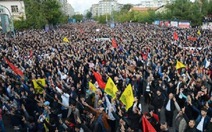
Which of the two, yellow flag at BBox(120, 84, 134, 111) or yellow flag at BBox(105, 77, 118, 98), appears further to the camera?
yellow flag at BBox(105, 77, 118, 98)

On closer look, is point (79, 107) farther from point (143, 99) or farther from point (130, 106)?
point (143, 99)

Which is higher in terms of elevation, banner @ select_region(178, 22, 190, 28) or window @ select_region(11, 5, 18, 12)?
window @ select_region(11, 5, 18, 12)

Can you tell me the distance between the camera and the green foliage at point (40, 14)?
45756 mm

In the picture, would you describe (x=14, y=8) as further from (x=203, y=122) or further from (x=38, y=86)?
(x=203, y=122)

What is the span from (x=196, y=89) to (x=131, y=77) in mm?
2630

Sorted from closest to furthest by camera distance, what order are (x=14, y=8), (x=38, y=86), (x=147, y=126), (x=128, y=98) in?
(x=147, y=126) → (x=128, y=98) → (x=38, y=86) → (x=14, y=8)

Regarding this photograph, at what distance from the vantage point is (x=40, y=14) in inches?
1922

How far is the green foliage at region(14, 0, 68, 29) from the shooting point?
45.8 metres

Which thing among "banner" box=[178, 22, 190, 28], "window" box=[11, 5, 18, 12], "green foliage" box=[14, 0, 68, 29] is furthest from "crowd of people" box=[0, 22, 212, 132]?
"window" box=[11, 5, 18, 12]

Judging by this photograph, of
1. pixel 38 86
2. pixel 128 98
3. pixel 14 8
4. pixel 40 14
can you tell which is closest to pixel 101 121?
pixel 128 98

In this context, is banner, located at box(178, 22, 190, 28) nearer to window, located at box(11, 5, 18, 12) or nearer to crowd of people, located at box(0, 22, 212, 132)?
crowd of people, located at box(0, 22, 212, 132)

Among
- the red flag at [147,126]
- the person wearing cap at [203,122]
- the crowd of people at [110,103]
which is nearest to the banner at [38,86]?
the crowd of people at [110,103]

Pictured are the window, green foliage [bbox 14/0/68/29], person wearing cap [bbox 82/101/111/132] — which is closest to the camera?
person wearing cap [bbox 82/101/111/132]

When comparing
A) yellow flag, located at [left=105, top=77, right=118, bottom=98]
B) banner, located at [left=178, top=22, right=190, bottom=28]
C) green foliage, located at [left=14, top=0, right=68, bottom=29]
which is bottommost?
yellow flag, located at [left=105, top=77, right=118, bottom=98]
